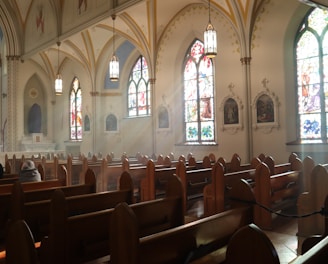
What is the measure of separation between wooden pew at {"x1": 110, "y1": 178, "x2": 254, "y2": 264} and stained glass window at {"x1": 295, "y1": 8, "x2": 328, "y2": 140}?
8284 mm

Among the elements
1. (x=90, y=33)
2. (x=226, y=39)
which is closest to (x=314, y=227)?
(x=226, y=39)

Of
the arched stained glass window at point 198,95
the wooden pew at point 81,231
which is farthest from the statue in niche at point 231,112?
the wooden pew at point 81,231

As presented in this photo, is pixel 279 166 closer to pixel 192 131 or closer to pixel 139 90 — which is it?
pixel 192 131

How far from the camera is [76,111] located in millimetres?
19547

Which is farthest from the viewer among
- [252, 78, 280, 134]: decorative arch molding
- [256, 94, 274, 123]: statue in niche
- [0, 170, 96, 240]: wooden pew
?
[256, 94, 274, 123]: statue in niche

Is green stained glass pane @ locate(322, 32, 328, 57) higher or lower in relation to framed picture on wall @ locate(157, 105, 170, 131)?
higher

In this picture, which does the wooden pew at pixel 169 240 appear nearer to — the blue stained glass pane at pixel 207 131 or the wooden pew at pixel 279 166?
the wooden pew at pixel 279 166

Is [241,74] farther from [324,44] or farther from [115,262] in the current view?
[115,262]

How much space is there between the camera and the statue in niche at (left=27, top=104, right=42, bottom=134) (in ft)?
65.6

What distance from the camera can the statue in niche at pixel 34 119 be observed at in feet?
65.6

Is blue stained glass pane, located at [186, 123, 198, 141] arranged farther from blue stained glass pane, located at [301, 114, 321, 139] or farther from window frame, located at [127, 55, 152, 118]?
blue stained glass pane, located at [301, 114, 321, 139]

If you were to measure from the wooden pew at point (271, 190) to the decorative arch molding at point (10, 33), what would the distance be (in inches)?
574

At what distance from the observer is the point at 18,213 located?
3.28m

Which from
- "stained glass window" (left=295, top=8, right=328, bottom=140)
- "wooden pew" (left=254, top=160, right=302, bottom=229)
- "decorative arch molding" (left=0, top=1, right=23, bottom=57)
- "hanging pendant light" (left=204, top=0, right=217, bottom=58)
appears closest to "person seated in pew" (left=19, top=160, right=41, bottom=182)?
"wooden pew" (left=254, top=160, right=302, bottom=229)
